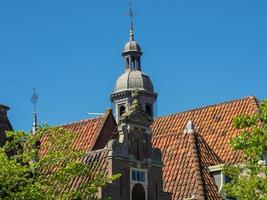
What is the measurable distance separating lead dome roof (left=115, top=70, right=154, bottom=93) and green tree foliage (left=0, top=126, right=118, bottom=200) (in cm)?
4072

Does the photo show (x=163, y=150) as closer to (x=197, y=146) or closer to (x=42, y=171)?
(x=197, y=146)

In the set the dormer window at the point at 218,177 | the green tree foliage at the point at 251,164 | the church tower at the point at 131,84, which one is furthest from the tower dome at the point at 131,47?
the green tree foliage at the point at 251,164

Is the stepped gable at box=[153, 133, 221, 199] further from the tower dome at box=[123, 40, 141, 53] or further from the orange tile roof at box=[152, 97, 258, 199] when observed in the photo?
the tower dome at box=[123, 40, 141, 53]

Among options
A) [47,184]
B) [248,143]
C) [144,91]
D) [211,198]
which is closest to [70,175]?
[47,184]

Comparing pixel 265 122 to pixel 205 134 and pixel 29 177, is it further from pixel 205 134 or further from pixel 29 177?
pixel 205 134

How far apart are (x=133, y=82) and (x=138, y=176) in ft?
118

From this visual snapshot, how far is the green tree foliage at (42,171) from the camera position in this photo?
2866 centimetres

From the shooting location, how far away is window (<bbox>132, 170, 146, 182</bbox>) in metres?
36.1

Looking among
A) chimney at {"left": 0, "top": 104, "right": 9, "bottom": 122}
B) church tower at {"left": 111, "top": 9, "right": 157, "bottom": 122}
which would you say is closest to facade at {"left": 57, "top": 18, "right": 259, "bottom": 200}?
chimney at {"left": 0, "top": 104, "right": 9, "bottom": 122}

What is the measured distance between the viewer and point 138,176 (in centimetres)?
3631

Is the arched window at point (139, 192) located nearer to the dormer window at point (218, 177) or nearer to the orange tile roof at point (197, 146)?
the orange tile roof at point (197, 146)

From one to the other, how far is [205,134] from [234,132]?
163 centimetres

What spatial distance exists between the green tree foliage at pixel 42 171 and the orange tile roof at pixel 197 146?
8583 mm

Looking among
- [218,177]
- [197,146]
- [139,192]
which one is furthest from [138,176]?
[197,146]
